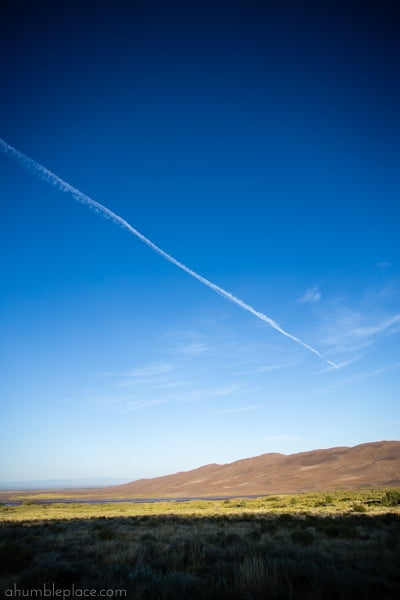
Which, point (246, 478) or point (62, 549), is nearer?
point (62, 549)

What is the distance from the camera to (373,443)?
143 m

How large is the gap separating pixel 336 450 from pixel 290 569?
17394cm

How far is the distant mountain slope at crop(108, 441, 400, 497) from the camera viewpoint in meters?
93.4

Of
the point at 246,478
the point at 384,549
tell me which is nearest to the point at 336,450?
the point at 246,478

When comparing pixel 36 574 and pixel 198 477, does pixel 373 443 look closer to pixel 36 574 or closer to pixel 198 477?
pixel 198 477

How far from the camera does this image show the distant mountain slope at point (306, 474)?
93.4 m

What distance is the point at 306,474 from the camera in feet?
376

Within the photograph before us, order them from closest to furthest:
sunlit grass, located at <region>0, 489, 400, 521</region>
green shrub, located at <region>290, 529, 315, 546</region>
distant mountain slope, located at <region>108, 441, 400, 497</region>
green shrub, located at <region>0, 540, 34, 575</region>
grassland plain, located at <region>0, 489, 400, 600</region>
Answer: grassland plain, located at <region>0, 489, 400, 600</region>, green shrub, located at <region>0, 540, 34, 575</region>, green shrub, located at <region>290, 529, 315, 546</region>, sunlit grass, located at <region>0, 489, 400, 521</region>, distant mountain slope, located at <region>108, 441, 400, 497</region>

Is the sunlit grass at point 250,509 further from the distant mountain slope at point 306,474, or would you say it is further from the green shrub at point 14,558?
the distant mountain slope at point 306,474

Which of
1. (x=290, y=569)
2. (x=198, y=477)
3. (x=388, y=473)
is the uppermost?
(x=290, y=569)

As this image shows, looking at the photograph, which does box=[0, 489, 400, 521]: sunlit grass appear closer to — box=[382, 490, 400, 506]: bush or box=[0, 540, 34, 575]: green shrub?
box=[382, 490, 400, 506]: bush

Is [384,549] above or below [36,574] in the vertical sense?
below

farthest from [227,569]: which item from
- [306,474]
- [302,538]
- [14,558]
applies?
[306,474]

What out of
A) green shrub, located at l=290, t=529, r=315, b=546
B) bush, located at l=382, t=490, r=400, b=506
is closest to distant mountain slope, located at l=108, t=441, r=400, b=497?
bush, located at l=382, t=490, r=400, b=506
